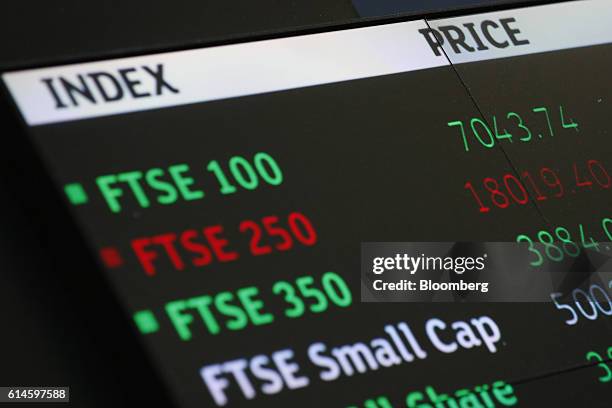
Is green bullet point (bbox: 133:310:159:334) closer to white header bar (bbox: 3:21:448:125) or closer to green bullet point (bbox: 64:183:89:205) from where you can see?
green bullet point (bbox: 64:183:89:205)

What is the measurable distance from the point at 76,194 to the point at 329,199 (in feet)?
1.43

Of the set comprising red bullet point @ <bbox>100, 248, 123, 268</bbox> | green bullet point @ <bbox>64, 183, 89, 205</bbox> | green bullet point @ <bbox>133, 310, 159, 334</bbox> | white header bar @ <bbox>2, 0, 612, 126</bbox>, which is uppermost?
white header bar @ <bbox>2, 0, 612, 126</bbox>

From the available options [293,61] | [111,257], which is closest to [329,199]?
[293,61]

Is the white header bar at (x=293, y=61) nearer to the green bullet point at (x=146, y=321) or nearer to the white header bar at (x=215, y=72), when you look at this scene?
the white header bar at (x=215, y=72)

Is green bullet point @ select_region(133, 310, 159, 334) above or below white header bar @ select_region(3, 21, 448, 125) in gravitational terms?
below

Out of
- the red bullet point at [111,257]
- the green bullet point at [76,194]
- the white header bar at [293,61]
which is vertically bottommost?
the red bullet point at [111,257]

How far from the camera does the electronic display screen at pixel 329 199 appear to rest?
1799 mm

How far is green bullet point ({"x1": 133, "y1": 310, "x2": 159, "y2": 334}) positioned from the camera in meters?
1.74

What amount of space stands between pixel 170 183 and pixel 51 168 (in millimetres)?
192

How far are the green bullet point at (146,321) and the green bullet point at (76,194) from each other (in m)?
0.20

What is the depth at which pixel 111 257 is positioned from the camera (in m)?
1.77

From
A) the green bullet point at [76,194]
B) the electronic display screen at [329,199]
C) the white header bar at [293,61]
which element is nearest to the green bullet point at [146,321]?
the electronic display screen at [329,199]

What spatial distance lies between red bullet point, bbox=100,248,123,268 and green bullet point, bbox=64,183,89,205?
3.5 inches

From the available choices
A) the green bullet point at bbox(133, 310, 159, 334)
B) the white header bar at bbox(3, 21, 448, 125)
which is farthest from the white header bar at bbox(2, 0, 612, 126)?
the green bullet point at bbox(133, 310, 159, 334)
